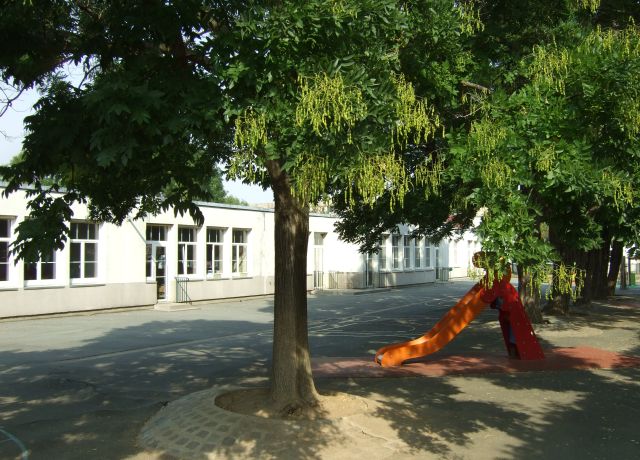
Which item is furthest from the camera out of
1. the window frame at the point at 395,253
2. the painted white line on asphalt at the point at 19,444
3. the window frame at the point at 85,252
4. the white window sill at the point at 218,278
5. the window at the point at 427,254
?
the window at the point at 427,254

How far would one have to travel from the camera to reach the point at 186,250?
2730 cm

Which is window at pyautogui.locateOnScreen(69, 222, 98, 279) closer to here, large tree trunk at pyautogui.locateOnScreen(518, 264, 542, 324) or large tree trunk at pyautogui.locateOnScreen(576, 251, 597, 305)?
large tree trunk at pyautogui.locateOnScreen(518, 264, 542, 324)

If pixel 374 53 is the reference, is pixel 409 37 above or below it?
above

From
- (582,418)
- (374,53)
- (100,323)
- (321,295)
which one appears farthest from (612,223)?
(321,295)

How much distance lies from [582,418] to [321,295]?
25579 mm

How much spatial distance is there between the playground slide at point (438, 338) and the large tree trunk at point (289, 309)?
4.01 m

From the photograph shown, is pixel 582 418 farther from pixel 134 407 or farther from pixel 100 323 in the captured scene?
pixel 100 323

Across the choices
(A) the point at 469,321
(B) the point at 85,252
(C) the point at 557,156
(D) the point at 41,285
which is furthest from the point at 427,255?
(C) the point at 557,156

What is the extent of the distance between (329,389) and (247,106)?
524 cm

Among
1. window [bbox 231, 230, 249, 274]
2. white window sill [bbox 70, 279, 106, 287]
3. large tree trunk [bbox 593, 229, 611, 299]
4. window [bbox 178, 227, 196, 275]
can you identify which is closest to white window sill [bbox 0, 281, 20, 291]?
white window sill [bbox 70, 279, 106, 287]

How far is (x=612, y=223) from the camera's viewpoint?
22.1ft

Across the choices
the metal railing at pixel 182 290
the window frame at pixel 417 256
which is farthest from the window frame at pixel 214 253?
the window frame at pixel 417 256

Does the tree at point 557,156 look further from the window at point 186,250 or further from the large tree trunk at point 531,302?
the window at point 186,250

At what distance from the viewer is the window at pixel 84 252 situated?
2258 cm
